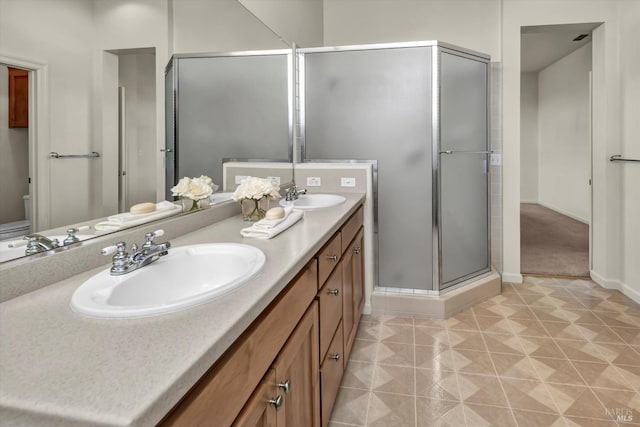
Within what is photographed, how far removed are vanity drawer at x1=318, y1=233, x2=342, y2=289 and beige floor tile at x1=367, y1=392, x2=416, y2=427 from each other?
2.18 ft

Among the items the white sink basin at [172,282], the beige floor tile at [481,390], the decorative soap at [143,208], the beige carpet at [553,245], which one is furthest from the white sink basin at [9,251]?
the beige carpet at [553,245]

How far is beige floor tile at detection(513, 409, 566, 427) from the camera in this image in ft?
5.36

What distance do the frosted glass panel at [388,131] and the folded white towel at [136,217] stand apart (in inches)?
62.0

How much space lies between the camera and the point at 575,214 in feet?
22.2

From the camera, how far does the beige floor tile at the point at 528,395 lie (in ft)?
5.74

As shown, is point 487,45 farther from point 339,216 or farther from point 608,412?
point 608,412

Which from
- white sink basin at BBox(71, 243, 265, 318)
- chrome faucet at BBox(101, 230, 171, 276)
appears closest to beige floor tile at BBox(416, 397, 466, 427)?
white sink basin at BBox(71, 243, 265, 318)

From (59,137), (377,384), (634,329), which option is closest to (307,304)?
(59,137)

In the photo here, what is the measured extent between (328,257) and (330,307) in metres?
0.20

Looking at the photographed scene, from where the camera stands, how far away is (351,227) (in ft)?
7.18

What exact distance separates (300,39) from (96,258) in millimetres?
Result: 2603

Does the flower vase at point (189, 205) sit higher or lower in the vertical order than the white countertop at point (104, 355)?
higher

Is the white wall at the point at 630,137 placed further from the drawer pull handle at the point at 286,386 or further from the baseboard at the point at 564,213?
the baseboard at the point at 564,213

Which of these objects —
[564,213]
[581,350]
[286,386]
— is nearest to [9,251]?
[286,386]
